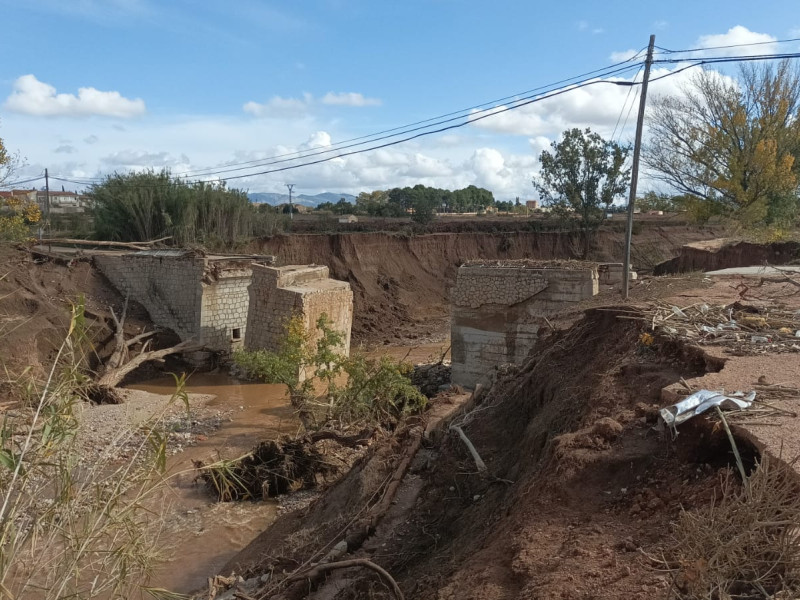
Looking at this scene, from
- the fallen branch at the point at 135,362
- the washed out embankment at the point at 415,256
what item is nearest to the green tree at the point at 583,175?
the washed out embankment at the point at 415,256

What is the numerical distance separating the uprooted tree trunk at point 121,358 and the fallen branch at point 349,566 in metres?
11.7

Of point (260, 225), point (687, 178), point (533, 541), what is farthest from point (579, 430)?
point (260, 225)

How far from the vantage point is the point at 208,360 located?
20.0m

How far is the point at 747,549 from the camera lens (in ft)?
9.18

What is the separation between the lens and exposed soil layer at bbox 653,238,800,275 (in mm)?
16859

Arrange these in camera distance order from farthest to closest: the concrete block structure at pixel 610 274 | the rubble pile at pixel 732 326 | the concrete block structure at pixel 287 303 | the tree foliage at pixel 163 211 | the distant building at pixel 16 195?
the tree foliage at pixel 163 211, the distant building at pixel 16 195, the concrete block structure at pixel 287 303, the concrete block structure at pixel 610 274, the rubble pile at pixel 732 326

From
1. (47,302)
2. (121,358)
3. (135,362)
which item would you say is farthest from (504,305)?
(47,302)

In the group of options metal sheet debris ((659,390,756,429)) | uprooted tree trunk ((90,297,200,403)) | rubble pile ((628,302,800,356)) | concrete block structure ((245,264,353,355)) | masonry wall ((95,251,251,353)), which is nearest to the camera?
metal sheet debris ((659,390,756,429))

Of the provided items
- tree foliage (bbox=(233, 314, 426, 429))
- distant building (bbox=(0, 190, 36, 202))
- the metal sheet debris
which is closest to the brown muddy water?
tree foliage (bbox=(233, 314, 426, 429))

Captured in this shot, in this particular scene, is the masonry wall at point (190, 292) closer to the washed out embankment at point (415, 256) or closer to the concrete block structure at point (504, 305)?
the washed out embankment at point (415, 256)

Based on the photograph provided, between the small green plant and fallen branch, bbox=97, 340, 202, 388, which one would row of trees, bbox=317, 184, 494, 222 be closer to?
fallen branch, bbox=97, 340, 202, 388

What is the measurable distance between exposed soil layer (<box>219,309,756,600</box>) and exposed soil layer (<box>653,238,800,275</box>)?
1109 centimetres

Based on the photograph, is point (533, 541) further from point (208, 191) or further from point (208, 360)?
point (208, 191)

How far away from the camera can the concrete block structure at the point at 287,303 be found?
17344 mm
